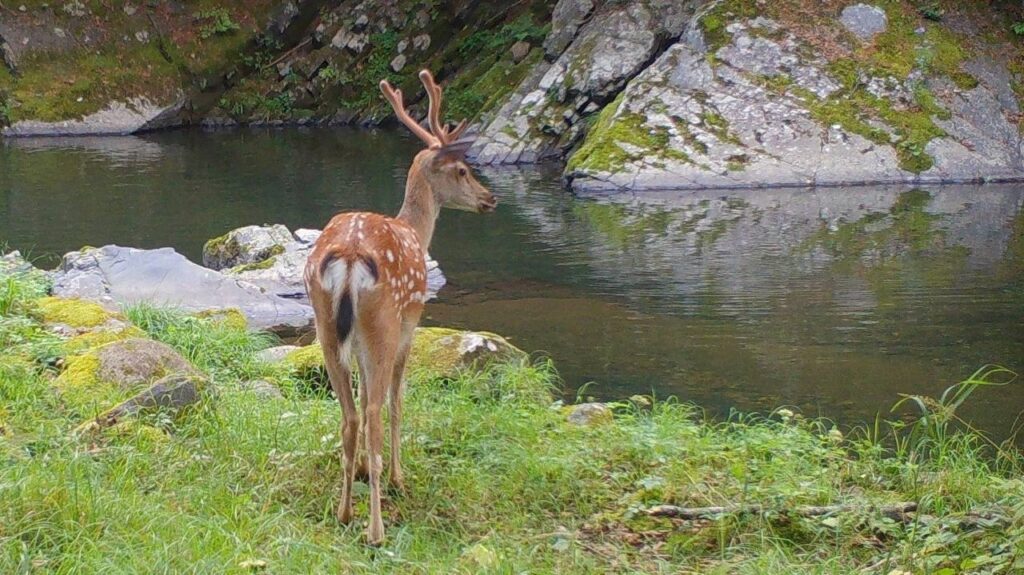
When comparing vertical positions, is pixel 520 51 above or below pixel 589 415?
below

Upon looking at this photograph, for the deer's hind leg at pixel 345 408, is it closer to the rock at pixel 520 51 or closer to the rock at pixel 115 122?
the rock at pixel 520 51

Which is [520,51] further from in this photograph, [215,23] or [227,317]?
[227,317]

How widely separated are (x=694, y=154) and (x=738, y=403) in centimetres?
1103

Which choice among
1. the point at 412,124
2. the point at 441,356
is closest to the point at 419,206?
the point at 412,124

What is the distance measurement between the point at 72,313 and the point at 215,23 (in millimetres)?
24514

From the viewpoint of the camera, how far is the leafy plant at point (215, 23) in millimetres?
30875

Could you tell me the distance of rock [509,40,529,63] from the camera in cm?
2570

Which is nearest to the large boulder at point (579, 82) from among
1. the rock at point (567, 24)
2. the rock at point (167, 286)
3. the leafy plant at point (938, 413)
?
the rock at point (567, 24)

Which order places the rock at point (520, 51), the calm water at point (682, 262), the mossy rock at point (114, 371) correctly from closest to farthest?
the mossy rock at point (114, 371)
the calm water at point (682, 262)
the rock at point (520, 51)

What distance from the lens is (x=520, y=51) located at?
2575cm

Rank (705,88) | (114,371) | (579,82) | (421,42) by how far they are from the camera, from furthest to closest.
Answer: (421,42), (579,82), (705,88), (114,371)

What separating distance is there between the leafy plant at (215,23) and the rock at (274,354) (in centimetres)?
2388

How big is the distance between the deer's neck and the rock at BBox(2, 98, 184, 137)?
2385 centimetres

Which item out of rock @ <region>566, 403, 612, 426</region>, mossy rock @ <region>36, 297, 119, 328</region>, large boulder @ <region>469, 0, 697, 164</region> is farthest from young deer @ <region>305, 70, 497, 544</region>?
large boulder @ <region>469, 0, 697, 164</region>
